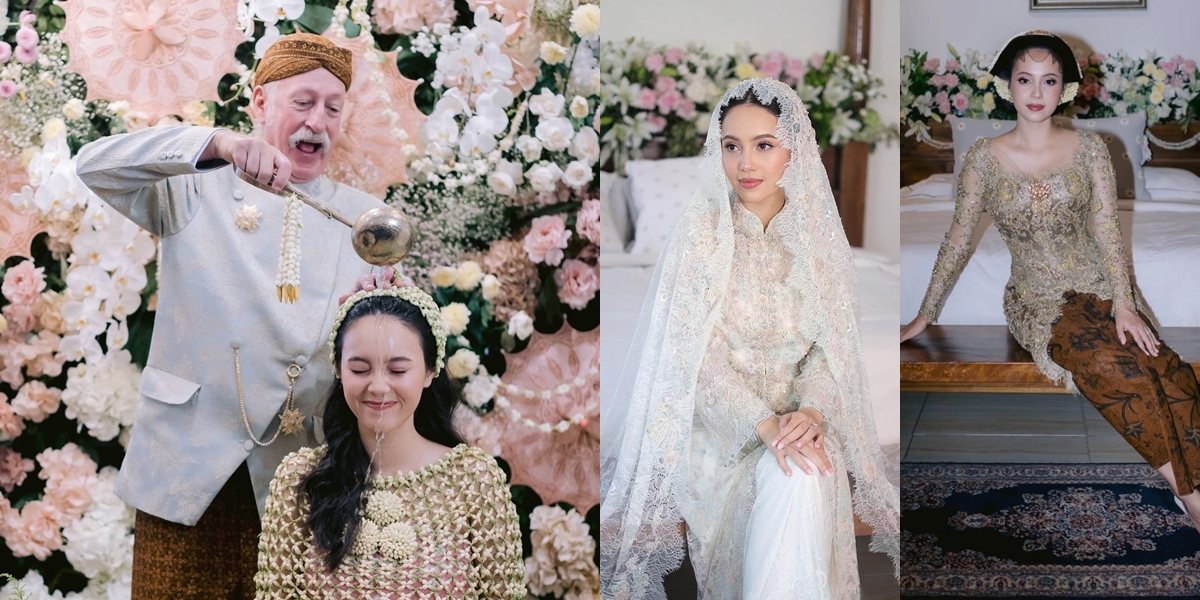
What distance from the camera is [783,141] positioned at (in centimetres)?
243

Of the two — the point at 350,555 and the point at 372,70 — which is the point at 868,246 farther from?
the point at 350,555

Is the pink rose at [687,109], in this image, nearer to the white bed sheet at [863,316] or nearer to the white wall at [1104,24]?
the white bed sheet at [863,316]

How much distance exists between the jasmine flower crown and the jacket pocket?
0.33m

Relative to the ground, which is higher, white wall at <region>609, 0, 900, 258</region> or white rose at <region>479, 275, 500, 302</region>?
white wall at <region>609, 0, 900, 258</region>

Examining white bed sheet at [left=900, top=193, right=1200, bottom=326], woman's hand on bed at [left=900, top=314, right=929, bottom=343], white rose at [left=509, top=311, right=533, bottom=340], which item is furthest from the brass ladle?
white bed sheet at [left=900, top=193, right=1200, bottom=326]

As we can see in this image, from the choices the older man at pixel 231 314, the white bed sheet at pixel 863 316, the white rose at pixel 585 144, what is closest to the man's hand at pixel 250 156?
the older man at pixel 231 314

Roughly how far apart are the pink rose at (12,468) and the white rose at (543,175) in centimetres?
135

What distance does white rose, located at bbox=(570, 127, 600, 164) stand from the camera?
253 cm

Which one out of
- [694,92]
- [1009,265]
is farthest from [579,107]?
[1009,265]

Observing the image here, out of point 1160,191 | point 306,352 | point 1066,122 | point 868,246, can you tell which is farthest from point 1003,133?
point 306,352

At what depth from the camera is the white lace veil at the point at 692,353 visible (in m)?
2.46

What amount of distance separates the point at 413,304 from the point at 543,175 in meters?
0.43

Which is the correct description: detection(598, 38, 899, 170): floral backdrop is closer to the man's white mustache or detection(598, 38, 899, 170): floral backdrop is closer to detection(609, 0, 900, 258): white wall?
detection(609, 0, 900, 258): white wall

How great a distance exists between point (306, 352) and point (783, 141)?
3.85ft
